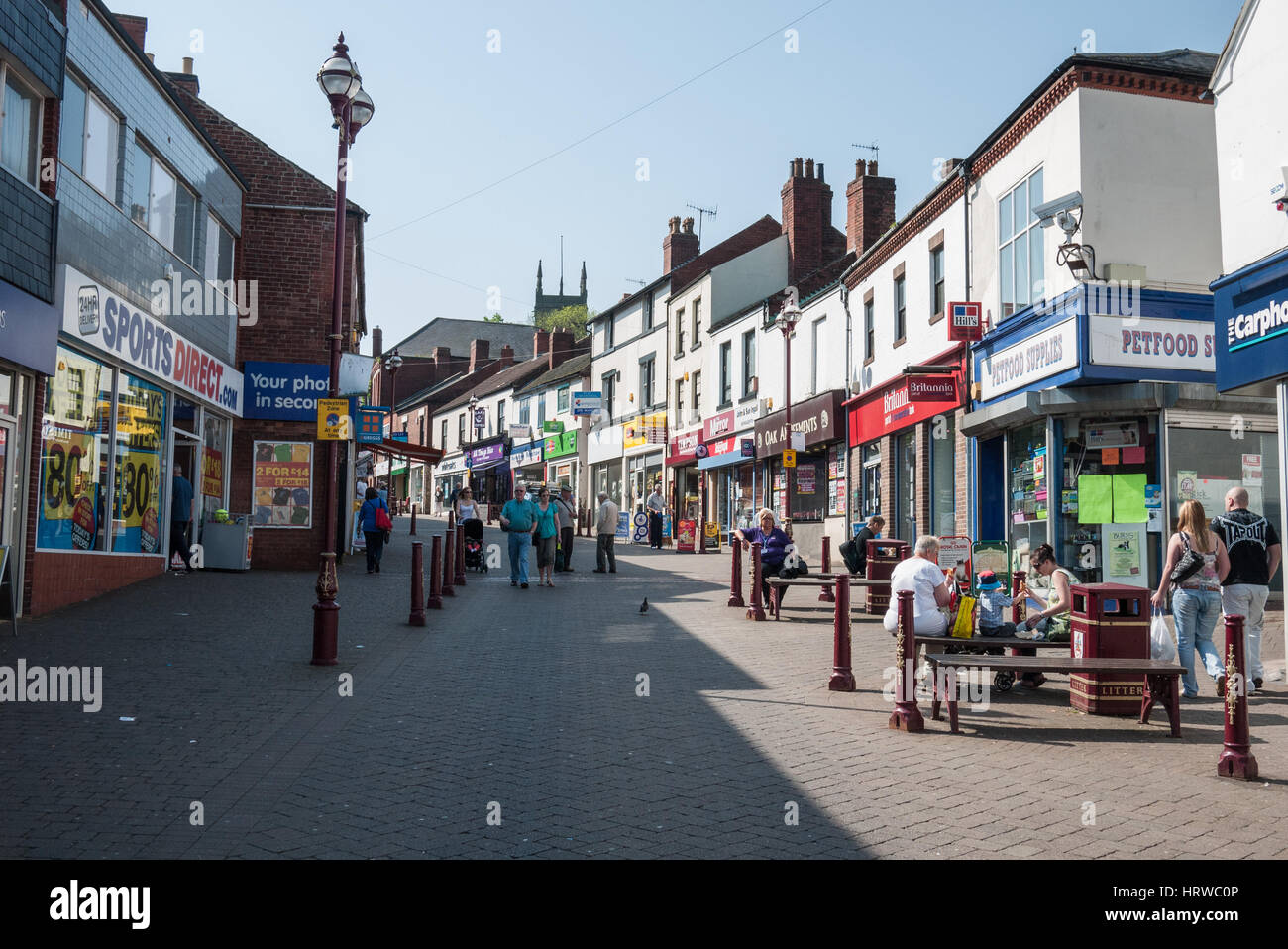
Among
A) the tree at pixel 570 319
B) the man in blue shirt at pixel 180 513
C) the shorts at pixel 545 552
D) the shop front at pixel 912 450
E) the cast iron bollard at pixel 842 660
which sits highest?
the tree at pixel 570 319

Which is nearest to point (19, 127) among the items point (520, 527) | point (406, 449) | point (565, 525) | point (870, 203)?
point (520, 527)

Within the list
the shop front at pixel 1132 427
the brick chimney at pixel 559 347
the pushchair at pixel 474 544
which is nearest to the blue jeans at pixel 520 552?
the pushchair at pixel 474 544

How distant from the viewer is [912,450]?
2294 centimetres

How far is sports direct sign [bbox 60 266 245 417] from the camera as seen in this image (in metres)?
13.5

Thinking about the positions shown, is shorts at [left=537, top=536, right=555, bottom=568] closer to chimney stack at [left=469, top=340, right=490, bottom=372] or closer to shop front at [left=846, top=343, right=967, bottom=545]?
shop front at [left=846, top=343, right=967, bottom=545]

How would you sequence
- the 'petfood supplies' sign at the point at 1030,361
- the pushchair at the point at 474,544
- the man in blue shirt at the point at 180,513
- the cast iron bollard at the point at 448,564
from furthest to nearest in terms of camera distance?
the pushchair at the point at 474,544 → the man in blue shirt at the point at 180,513 → the cast iron bollard at the point at 448,564 → the 'petfood supplies' sign at the point at 1030,361

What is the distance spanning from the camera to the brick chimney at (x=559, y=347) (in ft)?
196

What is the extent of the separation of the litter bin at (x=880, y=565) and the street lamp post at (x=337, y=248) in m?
7.81

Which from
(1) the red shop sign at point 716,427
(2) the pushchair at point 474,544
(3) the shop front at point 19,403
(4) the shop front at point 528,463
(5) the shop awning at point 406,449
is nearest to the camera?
(3) the shop front at point 19,403

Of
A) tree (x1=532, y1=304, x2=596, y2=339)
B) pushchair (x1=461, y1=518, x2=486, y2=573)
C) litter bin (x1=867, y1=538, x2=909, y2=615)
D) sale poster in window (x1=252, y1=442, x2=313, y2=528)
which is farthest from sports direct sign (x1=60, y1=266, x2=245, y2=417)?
tree (x1=532, y1=304, x2=596, y2=339)

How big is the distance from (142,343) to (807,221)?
84.2 ft

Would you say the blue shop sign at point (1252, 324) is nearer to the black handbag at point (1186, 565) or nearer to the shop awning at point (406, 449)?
the black handbag at point (1186, 565)
